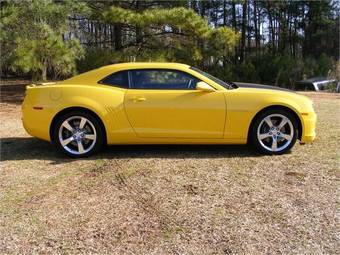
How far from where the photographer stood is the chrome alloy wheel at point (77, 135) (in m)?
6.00

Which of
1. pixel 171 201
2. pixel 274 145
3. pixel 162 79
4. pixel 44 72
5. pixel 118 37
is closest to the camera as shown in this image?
pixel 171 201

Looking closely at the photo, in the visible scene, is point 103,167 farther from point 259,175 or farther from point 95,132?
point 259,175

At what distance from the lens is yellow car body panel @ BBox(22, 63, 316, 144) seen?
19.2 feet

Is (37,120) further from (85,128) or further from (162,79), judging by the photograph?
(162,79)

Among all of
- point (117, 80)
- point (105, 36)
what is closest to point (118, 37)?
point (105, 36)

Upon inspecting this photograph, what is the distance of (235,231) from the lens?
144 inches

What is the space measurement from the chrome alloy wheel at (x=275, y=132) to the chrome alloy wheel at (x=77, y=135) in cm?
236

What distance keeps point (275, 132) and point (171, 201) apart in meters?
2.28

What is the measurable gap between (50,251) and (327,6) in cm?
3423

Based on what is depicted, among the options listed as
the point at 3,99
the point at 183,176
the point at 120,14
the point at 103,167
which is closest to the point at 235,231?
the point at 183,176

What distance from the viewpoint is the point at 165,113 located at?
5879mm

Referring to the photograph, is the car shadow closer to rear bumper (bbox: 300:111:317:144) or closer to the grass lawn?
the grass lawn

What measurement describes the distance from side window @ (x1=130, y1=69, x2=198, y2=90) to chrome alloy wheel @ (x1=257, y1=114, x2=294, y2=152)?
3.72ft

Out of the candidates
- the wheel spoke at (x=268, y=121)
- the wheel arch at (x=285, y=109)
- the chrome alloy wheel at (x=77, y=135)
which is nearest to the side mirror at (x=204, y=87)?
the wheel arch at (x=285, y=109)
